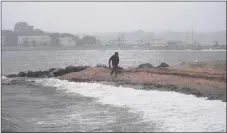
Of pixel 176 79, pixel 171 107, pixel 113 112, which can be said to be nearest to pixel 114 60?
pixel 176 79

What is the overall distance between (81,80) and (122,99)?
27.1 ft

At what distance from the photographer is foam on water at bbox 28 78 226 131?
9.77 metres

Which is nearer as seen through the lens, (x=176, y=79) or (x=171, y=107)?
(x=171, y=107)

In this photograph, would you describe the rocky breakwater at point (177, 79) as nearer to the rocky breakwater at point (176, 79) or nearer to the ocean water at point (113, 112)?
the rocky breakwater at point (176, 79)

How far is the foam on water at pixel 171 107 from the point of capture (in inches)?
385

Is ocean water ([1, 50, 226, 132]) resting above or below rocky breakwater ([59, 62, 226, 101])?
below

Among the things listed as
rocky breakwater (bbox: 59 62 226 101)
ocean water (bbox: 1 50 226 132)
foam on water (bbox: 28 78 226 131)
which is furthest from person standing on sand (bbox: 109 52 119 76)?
foam on water (bbox: 28 78 226 131)

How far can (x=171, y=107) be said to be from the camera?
39.4ft

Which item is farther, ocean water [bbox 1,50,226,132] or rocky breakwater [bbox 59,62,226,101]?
rocky breakwater [bbox 59,62,226,101]

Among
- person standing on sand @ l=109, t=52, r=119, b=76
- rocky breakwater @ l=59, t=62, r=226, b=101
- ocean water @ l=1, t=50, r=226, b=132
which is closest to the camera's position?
ocean water @ l=1, t=50, r=226, b=132

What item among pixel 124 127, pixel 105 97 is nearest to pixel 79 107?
pixel 105 97

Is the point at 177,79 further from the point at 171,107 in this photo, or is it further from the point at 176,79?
the point at 171,107

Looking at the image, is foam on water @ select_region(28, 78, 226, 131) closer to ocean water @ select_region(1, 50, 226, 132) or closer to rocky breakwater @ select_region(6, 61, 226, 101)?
ocean water @ select_region(1, 50, 226, 132)

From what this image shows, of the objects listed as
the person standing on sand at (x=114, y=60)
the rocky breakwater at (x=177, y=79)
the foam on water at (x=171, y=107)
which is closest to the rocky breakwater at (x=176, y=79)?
the rocky breakwater at (x=177, y=79)
